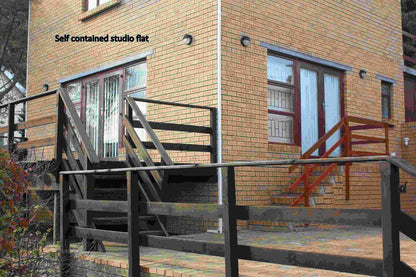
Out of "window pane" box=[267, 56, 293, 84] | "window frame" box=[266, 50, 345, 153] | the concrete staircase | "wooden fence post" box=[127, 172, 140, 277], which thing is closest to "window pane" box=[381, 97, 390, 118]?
"window frame" box=[266, 50, 345, 153]

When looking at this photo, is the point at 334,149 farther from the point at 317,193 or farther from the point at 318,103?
the point at 318,103

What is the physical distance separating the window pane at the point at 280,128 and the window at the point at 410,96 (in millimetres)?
6550

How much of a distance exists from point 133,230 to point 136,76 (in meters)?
5.76

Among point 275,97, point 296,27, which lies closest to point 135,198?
point 275,97

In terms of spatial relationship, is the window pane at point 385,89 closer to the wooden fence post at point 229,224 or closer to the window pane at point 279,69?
the window pane at point 279,69

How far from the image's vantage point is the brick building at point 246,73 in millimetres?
8727

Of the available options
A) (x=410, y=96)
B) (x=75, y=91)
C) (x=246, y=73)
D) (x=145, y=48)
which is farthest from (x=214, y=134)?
(x=410, y=96)

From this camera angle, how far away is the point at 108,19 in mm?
11078

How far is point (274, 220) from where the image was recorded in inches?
152

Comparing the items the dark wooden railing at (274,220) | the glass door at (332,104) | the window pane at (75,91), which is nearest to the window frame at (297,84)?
the glass door at (332,104)

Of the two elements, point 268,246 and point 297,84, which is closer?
point 268,246

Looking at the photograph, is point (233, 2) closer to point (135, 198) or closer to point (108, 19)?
point (108, 19)

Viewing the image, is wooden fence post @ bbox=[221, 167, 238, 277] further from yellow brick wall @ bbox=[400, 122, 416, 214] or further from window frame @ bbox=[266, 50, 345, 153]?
yellow brick wall @ bbox=[400, 122, 416, 214]

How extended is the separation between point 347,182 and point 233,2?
368cm
